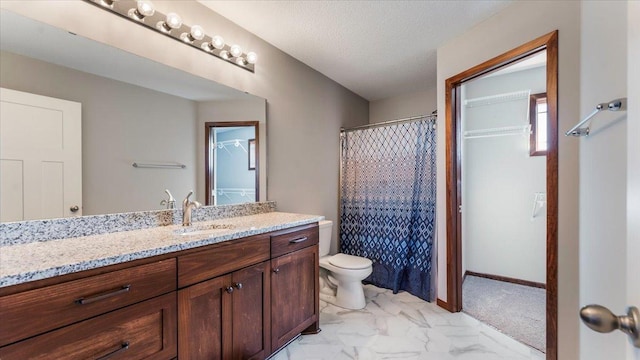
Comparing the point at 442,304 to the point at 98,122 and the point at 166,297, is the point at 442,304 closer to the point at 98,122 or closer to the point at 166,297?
the point at 166,297

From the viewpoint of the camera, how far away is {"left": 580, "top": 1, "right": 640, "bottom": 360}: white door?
0.50 meters

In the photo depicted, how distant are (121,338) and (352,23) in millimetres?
2233

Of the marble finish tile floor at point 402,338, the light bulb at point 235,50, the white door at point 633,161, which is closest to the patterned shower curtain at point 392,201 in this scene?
the marble finish tile floor at point 402,338

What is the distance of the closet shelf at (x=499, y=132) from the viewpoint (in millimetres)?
2812

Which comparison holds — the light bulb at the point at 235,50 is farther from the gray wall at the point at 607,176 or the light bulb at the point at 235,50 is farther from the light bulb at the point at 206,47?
the gray wall at the point at 607,176

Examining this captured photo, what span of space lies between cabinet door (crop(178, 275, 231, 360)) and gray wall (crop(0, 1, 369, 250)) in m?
1.14

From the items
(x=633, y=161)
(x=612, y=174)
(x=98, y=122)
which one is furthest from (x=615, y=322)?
(x=98, y=122)

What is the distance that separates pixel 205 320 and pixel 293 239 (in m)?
0.68

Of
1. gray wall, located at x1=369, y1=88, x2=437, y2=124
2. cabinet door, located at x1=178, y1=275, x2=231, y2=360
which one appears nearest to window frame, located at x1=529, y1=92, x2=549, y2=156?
gray wall, located at x1=369, y1=88, x2=437, y2=124

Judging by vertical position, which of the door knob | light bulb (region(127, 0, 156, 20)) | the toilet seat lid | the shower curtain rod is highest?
light bulb (region(127, 0, 156, 20))

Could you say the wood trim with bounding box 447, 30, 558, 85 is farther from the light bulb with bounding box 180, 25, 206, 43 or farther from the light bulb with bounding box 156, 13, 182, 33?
the light bulb with bounding box 156, 13, 182, 33

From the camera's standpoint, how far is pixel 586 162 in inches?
37.0

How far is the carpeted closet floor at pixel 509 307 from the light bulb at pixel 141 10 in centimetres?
310

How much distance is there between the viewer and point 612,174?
69cm
